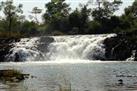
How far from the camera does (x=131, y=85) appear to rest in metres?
35.3

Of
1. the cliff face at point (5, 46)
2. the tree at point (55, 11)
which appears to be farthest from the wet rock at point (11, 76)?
the tree at point (55, 11)

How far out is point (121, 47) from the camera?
287 ft

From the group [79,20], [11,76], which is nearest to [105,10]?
[79,20]

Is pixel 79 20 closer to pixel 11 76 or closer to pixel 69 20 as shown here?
pixel 69 20

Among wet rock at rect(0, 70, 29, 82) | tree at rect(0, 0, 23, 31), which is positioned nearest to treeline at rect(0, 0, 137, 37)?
tree at rect(0, 0, 23, 31)

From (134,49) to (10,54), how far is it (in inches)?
852

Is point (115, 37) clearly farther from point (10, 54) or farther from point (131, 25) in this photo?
point (131, 25)

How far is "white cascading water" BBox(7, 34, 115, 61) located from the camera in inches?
3440

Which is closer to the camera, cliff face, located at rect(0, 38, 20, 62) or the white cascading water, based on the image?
the white cascading water

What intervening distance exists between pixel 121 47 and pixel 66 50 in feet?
30.7

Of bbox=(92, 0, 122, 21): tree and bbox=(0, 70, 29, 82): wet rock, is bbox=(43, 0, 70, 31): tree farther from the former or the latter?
bbox=(0, 70, 29, 82): wet rock

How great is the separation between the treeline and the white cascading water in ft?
71.0

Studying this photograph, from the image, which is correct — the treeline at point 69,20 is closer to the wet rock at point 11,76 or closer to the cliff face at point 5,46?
the cliff face at point 5,46

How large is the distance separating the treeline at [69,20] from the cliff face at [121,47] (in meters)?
20.8
